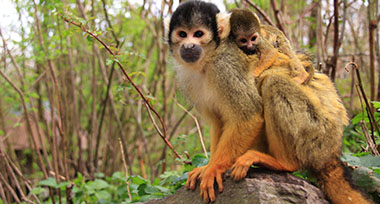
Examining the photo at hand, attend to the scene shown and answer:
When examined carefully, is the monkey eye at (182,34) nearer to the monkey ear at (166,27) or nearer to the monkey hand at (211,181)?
the monkey ear at (166,27)

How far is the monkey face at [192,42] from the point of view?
11.4ft

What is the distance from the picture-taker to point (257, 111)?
3.12 meters

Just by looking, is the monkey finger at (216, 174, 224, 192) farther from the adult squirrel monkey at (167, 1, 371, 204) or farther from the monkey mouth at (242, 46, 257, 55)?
the monkey mouth at (242, 46, 257, 55)

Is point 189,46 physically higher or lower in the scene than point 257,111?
higher

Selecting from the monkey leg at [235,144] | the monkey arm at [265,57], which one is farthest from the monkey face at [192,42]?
the monkey leg at [235,144]

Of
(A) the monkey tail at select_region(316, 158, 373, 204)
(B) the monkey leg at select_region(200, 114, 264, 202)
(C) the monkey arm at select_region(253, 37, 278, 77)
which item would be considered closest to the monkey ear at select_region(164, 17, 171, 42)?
(C) the monkey arm at select_region(253, 37, 278, 77)

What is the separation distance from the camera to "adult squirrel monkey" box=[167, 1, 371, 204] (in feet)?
9.60

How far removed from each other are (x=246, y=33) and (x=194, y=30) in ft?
1.76

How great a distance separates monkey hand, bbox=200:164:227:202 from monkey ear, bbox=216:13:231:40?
1.35m

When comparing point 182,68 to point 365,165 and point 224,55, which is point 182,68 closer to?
point 224,55

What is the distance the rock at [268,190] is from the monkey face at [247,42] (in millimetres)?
1228

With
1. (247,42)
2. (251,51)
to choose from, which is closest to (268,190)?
(251,51)

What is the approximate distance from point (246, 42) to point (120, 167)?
5.67 metres

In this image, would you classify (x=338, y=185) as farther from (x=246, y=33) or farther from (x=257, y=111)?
(x=246, y=33)
